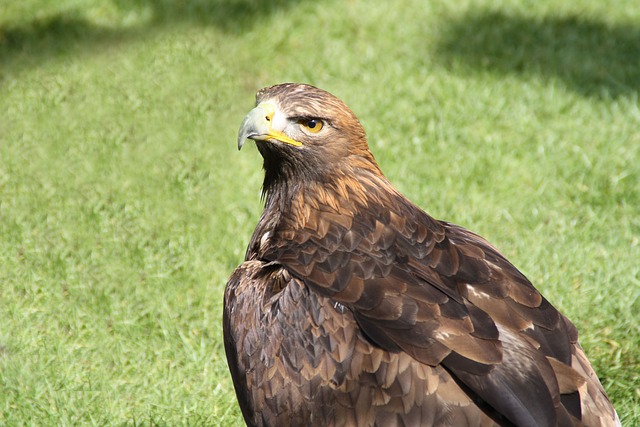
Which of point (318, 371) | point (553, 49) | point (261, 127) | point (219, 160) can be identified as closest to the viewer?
point (318, 371)

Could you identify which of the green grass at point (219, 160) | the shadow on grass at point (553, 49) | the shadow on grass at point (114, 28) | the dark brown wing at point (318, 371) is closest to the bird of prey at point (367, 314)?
the dark brown wing at point (318, 371)

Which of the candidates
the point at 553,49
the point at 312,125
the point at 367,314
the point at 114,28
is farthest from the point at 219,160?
the point at 367,314

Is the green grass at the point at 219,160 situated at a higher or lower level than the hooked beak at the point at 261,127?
lower

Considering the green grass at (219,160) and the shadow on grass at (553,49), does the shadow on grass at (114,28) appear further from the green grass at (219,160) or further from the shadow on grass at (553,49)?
the shadow on grass at (553,49)

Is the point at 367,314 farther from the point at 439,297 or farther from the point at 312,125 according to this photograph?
the point at 312,125

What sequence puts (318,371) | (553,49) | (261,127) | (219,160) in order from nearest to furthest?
(318,371), (261,127), (219,160), (553,49)

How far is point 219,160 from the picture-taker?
6977mm

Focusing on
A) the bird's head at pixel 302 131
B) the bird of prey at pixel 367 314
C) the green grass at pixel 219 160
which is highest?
the bird's head at pixel 302 131

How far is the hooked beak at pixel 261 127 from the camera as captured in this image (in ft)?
13.0

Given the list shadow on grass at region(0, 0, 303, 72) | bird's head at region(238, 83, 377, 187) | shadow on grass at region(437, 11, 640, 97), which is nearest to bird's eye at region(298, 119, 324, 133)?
bird's head at region(238, 83, 377, 187)

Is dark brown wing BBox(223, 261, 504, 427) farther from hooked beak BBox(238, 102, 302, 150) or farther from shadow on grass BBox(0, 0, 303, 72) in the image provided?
shadow on grass BBox(0, 0, 303, 72)

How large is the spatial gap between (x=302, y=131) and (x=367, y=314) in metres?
0.96

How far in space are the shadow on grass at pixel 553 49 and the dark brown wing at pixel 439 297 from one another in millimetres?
4085

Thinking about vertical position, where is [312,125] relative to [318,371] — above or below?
above
